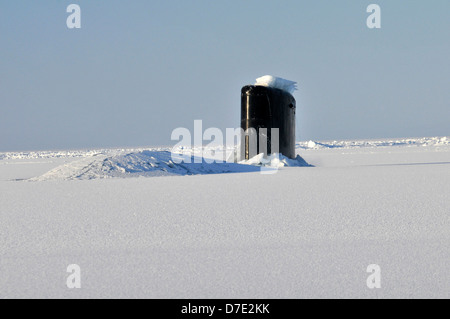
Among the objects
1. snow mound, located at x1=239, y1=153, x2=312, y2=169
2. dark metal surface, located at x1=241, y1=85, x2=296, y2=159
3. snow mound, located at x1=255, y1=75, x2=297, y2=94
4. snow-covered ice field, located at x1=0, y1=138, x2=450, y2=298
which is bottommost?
snow-covered ice field, located at x1=0, y1=138, x2=450, y2=298

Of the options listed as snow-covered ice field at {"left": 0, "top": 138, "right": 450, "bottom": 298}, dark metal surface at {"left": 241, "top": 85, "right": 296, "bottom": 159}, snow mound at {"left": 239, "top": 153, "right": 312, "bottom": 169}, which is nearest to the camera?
Result: snow-covered ice field at {"left": 0, "top": 138, "right": 450, "bottom": 298}

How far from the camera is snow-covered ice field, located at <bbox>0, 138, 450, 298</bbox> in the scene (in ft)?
6.05

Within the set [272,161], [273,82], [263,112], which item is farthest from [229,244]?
[273,82]

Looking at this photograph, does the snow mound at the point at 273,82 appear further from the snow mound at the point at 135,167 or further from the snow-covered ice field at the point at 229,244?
the snow-covered ice field at the point at 229,244

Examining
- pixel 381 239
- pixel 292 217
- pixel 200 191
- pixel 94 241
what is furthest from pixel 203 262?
pixel 200 191

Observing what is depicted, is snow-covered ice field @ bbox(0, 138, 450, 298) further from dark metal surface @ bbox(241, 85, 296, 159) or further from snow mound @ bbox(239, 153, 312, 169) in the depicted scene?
dark metal surface @ bbox(241, 85, 296, 159)

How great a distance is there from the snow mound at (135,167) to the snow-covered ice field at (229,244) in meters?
2.98

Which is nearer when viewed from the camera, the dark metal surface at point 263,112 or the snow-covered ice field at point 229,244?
the snow-covered ice field at point 229,244

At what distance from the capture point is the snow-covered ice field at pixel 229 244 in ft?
6.05

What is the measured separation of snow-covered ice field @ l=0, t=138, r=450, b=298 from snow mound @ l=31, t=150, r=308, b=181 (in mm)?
2977

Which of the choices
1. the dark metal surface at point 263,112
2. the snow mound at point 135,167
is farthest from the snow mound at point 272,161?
the snow mound at point 135,167

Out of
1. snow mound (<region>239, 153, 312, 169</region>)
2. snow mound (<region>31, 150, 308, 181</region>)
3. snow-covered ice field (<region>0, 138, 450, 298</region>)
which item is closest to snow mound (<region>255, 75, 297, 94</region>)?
snow mound (<region>239, 153, 312, 169</region>)

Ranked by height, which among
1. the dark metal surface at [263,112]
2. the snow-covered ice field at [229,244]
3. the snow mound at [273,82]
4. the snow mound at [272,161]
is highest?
the snow mound at [273,82]
